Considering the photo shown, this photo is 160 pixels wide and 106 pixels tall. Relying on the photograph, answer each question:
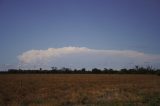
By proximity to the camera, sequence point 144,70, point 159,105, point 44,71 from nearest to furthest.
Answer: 1. point 159,105
2. point 144,70
3. point 44,71

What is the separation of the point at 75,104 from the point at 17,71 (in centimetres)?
18294

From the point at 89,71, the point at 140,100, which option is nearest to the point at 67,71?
the point at 89,71

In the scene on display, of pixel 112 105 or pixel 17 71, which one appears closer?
pixel 112 105

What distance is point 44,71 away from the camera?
192m

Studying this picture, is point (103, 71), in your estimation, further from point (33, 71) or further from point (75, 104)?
point (75, 104)

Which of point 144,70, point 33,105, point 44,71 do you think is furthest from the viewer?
point 44,71

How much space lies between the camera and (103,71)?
630ft

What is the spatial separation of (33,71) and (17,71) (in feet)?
34.2

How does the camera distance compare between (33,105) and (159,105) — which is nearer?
(159,105)

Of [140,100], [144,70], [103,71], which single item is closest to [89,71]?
[103,71]

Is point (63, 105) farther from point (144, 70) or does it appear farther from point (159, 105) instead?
point (144, 70)

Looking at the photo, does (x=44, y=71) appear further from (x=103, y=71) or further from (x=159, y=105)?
(x=159, y=105)

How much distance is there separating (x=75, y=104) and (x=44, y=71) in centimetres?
17198

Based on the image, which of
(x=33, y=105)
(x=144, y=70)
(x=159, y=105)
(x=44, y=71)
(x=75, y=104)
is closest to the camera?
(x=159, y=105)
